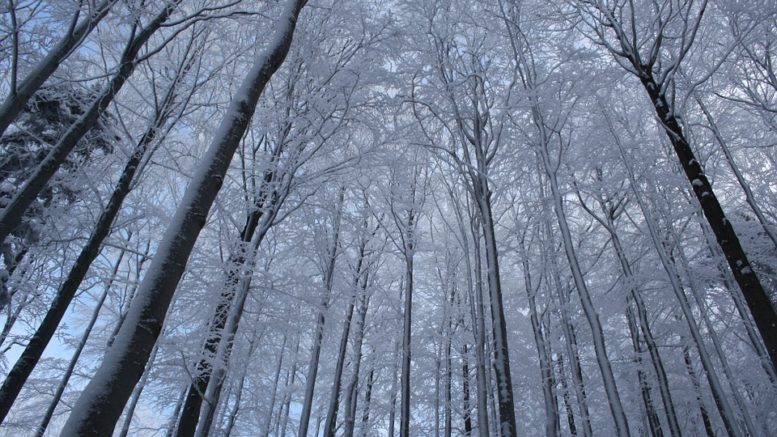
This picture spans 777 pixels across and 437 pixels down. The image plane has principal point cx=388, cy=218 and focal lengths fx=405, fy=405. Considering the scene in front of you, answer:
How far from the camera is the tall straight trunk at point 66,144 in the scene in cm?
361

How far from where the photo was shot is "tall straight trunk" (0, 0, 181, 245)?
11.8 ft

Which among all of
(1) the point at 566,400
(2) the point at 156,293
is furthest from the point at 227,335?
(1) the point at 566,400

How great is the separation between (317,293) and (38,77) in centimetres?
398

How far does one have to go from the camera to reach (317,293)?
6059 millimetres

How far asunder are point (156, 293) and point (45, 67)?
3.06 m

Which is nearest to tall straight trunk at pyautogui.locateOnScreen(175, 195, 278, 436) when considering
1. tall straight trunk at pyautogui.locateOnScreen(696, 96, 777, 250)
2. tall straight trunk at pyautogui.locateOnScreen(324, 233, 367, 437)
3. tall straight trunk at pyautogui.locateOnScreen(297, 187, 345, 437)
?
tall straight trunk at pyautogui.locateOnScreen(297, 187, 345, 437)

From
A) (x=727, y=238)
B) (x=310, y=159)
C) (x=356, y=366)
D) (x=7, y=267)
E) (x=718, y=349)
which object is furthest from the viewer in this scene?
(x=356, y=366)

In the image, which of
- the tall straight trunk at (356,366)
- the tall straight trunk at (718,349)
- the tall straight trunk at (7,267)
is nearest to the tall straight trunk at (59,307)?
the tall straight trunk at (7,267)

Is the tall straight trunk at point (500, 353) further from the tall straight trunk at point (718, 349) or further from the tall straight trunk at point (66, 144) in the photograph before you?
the tall straight trunk at point (66, 144)

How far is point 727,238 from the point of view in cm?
407

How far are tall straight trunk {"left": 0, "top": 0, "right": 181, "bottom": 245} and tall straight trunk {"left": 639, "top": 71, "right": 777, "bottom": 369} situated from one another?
5.51 metres

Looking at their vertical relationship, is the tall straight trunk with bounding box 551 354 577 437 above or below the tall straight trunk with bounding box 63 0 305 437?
above

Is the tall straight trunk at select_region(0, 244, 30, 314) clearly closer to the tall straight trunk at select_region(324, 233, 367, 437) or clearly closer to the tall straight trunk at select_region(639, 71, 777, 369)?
the tall straight trunk at select_region(324, 233, 367, 437)

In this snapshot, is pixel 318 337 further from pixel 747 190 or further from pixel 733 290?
pixel 733 290
